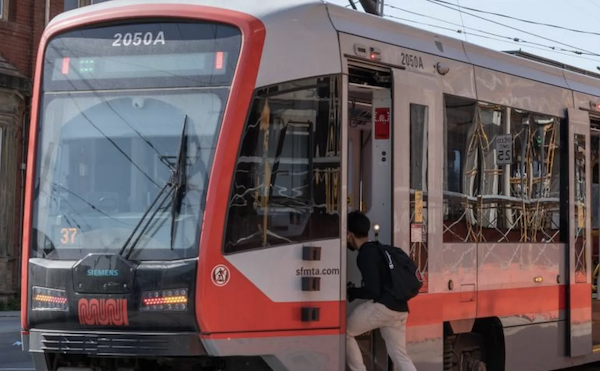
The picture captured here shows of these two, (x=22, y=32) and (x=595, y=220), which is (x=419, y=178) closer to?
(x=595, y=220)

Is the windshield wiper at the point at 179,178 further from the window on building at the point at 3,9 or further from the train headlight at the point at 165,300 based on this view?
the window on building at the point at 3,9

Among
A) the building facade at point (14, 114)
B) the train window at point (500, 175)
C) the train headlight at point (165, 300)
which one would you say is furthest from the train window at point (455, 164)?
the building facade at point (14, 114)

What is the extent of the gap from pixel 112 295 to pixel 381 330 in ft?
7.33

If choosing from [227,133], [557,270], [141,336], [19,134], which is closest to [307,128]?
[227,133]

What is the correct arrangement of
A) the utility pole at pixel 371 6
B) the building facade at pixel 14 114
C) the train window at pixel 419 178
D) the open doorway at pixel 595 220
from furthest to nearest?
the building facade at pixel 14 114
the utility pole at pixel 371 6
the open doorway at pixel 595 220
the train window at pixel 419 178

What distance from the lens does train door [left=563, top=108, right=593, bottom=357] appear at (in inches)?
417

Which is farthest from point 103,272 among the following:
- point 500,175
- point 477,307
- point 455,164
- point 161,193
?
point 500,175

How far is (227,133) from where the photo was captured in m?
7.01

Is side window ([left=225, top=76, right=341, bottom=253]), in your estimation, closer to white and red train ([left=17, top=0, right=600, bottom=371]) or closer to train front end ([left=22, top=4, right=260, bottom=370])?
white and red train ([left=17, top=0, right=600, bottom=371])

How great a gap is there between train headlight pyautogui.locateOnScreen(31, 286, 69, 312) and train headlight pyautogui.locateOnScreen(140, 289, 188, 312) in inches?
26.0

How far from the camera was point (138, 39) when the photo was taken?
752cm

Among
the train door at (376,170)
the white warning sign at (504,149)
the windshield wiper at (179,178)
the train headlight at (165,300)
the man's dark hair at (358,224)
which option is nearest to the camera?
the train headlight at (165,300)

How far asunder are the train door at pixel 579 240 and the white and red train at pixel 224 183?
2161 mm

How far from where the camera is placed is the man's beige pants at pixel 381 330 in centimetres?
785
